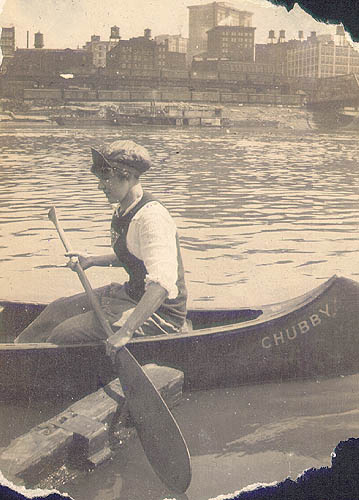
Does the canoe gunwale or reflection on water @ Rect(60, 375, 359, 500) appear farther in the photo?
the canoe gunwale

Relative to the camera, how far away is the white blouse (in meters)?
2.31

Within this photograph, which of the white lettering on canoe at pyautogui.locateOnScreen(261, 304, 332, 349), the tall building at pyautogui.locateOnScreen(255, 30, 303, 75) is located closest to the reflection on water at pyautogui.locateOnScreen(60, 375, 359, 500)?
the white lettering on canoe at pyautogui.locateOnScreen(261, 304, 332, 349)

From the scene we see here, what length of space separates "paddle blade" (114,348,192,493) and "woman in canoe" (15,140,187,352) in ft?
0.56

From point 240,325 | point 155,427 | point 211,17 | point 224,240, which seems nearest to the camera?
point 155,427

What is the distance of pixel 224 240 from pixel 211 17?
6.13 ft

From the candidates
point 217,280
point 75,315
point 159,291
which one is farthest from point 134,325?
point 217,280

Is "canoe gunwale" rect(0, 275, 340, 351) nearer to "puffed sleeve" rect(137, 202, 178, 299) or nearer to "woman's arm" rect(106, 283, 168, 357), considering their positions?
"woman's arm" rect(106, 283, 168, 357)

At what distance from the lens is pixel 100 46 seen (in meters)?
3.22

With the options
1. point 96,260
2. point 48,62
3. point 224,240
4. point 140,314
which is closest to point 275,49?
point 48,62

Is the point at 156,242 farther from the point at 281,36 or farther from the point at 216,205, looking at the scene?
the point at 216,205

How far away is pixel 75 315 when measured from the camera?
2.73 metres

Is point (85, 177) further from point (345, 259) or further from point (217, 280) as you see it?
point (345, 259)

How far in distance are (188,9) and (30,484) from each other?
2.43m

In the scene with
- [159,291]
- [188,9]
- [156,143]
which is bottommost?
[159,291]
